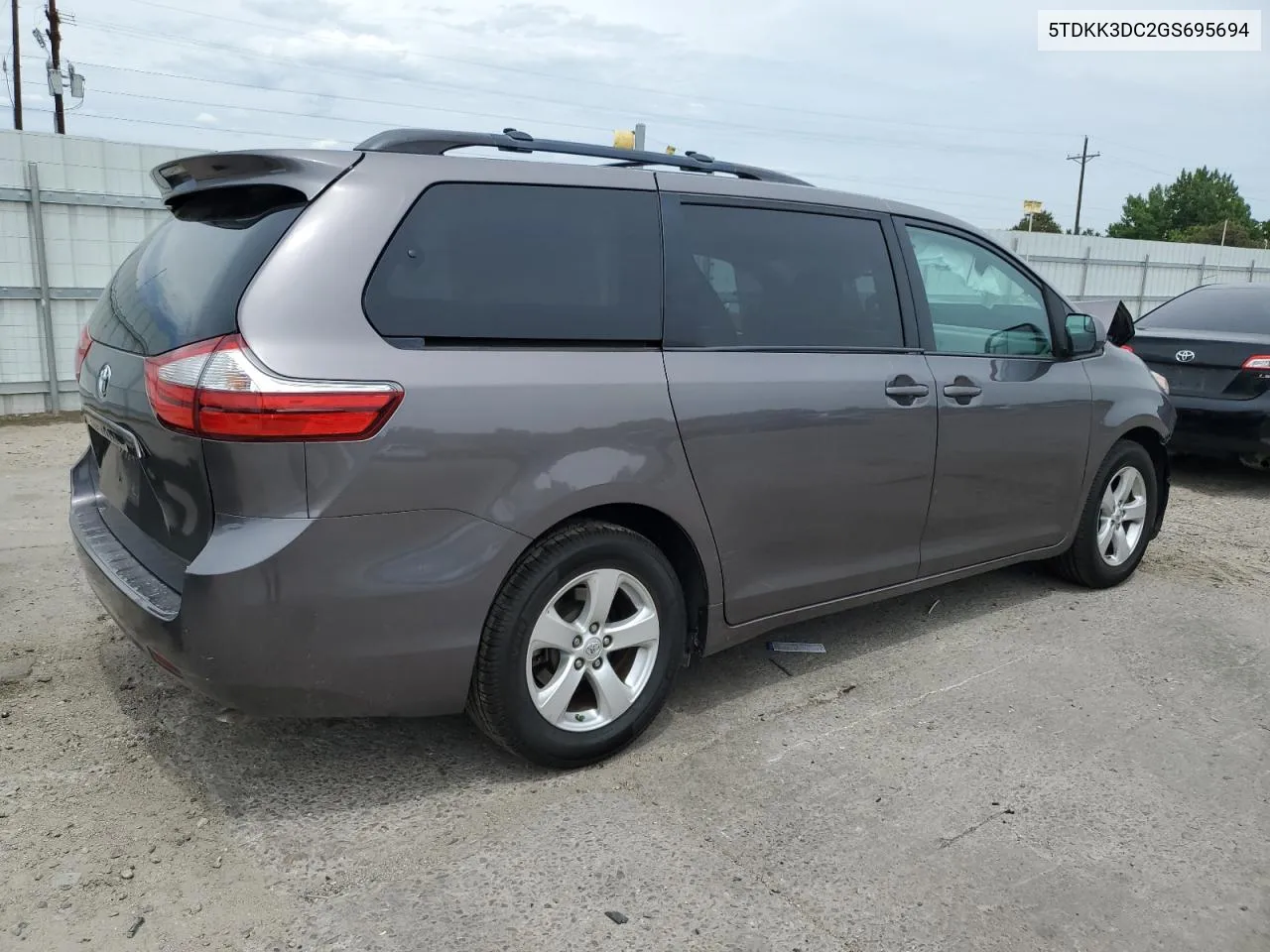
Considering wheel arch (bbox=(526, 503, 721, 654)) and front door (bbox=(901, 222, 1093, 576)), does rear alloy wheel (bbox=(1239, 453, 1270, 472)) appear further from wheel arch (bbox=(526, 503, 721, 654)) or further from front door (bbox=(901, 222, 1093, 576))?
wheel arch (bbox=(526, 503, 721, 654))

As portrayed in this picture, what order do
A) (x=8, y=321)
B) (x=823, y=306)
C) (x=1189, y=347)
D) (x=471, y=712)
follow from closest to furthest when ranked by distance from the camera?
(x=471, y=712), (x=823, y=306), (x=1189, y=347), (x=8, y=321)

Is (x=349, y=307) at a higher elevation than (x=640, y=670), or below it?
higher

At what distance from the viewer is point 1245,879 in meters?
2.71

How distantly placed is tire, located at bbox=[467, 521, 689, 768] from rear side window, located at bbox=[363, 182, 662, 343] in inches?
24.1

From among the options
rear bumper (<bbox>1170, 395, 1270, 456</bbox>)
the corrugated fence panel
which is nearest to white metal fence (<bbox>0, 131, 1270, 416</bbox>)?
the corrugated fence panel

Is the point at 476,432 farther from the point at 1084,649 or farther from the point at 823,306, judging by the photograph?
the point at 1084,649

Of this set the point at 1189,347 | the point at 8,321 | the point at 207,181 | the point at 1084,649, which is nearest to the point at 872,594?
the point at 1084,649

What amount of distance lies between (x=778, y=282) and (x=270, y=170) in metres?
1.66

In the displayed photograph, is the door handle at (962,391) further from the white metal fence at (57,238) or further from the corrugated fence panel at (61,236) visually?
the white metal fence at (57,238)

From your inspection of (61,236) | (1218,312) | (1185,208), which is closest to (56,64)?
(61,236)

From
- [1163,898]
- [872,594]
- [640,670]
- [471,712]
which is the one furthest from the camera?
[872,594]

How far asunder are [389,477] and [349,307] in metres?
0.45

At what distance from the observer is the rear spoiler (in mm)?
2771

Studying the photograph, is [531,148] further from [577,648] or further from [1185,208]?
[1185,208]
